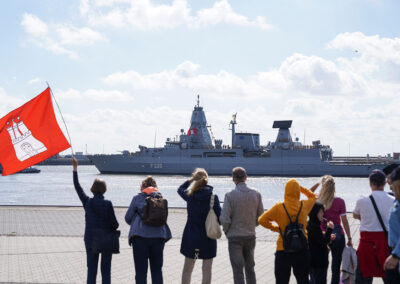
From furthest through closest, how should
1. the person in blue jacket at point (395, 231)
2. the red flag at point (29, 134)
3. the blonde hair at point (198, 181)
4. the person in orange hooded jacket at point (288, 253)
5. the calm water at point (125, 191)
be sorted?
the calm water at point (125, 191) < the red flag at point (29, 134) < the blonde hair at point (198, 181) < the person in orange hooded jacket at point (288, 253) < the person in blue jacket at point (395, 231)

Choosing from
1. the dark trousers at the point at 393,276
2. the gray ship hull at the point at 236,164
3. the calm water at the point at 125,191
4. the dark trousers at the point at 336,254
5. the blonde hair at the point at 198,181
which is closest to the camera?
the dark trousers at the point at 393,276

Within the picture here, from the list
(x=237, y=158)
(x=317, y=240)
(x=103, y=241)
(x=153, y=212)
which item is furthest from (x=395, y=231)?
(x=237, y=158)

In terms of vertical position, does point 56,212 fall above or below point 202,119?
below

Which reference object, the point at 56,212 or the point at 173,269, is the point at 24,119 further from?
the point at 56,212

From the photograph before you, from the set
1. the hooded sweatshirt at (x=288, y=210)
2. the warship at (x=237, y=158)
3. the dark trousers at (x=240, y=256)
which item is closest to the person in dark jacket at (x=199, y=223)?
the dark trousers at (x=240, y=256)

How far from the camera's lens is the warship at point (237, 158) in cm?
6082

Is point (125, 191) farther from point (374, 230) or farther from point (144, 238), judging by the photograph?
point (374, 230)

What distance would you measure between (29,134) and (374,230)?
4771 mm

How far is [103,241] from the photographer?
5.13 meters

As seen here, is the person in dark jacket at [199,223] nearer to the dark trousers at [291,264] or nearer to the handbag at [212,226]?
the handbag at [212,226]

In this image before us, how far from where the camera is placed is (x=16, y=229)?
410 inches

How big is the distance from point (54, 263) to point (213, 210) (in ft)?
10.3

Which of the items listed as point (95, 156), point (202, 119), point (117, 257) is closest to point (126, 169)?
point (95, 156)

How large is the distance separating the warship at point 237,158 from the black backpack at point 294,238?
188 ft
